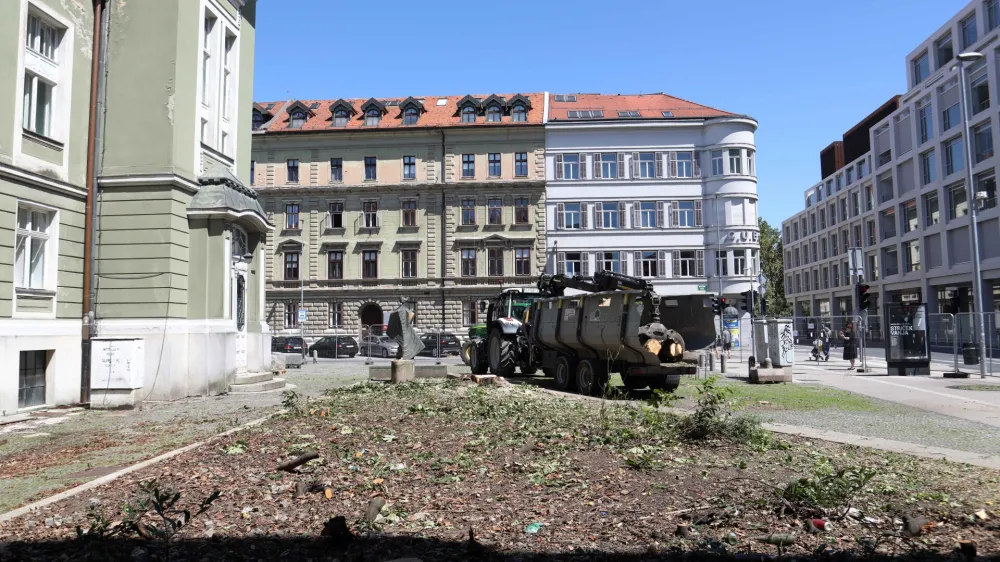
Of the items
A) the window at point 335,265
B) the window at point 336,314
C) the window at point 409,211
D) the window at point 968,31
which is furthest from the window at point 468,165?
the window at point 968,31

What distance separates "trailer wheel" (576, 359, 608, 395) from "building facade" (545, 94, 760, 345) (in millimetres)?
30977

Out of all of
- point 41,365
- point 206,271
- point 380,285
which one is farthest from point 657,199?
point 41,365

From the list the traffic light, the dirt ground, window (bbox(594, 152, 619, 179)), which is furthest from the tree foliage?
the dirt ground

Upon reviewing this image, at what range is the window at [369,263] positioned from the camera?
157 ft

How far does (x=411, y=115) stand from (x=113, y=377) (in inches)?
1509

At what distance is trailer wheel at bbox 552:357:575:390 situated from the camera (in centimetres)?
1681

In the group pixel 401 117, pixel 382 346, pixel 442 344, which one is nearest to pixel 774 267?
pixel 401 117

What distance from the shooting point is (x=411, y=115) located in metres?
49.8

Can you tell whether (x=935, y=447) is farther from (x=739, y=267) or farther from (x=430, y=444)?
(x=739, y=267)

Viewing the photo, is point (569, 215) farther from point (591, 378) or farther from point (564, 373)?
point (591, 378)

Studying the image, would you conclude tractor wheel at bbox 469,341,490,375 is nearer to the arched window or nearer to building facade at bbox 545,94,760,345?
building facade at bbox 545,94,760,345

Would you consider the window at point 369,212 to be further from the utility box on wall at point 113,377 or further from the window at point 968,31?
the window at point 968,31

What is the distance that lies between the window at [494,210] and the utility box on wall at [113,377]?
113 ft

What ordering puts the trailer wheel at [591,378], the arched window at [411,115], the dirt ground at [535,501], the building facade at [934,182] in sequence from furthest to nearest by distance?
the arched window at [411,115], the building facade at [934,182], the trailer wheel at [591,378], the dirt ground at [535,501]
